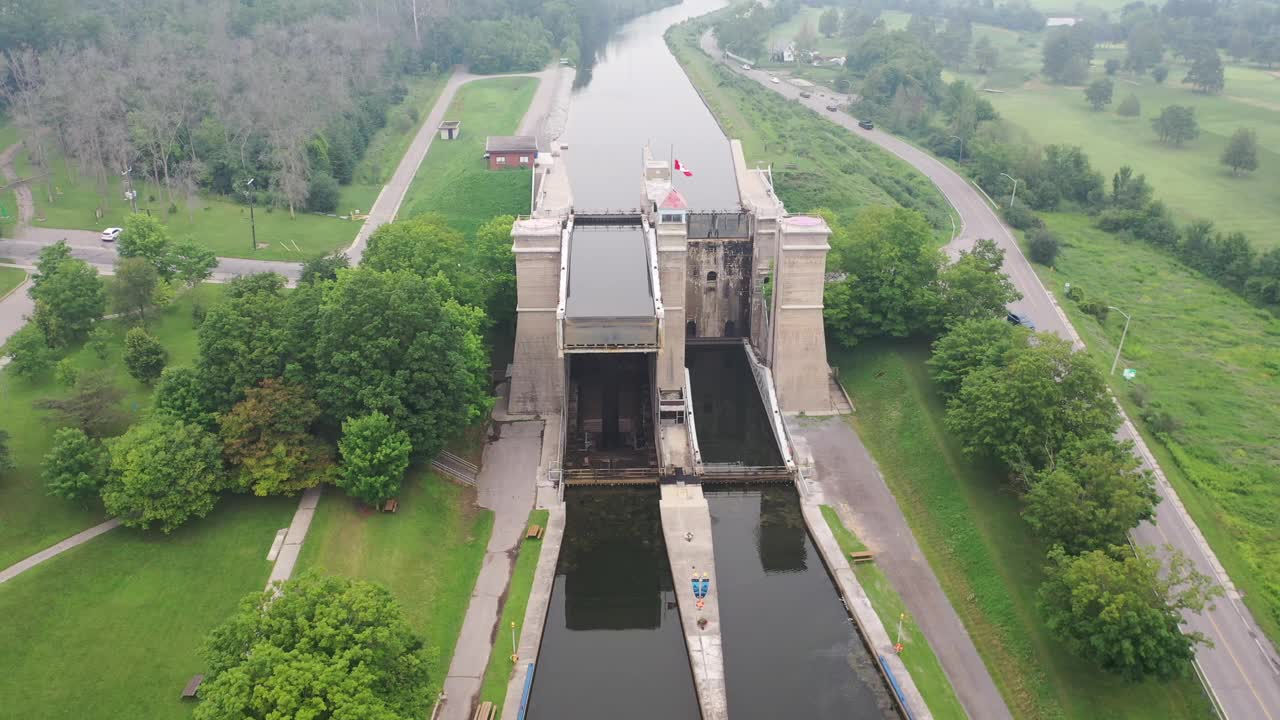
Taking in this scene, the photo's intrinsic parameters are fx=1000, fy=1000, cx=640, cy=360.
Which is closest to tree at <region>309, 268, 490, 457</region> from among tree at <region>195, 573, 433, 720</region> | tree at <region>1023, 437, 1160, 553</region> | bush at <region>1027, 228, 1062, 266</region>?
tree at <region>195, 573, 433, 720</region>

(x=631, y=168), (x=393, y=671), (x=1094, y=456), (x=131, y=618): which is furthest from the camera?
(x=631, y=168)

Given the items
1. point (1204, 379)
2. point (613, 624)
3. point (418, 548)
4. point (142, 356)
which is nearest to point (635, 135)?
point (1204, 379)

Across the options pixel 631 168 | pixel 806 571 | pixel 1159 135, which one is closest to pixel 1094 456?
pixel 806 571

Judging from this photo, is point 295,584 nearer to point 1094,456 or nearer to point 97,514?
point 97,514

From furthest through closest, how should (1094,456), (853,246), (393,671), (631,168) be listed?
1. (631,168)
2. (853,246)
3. (1094,456)
4. (393,671)

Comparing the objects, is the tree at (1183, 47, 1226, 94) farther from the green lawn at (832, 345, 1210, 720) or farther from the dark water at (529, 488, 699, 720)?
the dark water at (529, 488, 699, 720)

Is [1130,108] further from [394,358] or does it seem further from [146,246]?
[146,246]

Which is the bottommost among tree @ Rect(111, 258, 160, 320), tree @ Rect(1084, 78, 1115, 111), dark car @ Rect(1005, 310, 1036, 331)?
dark car @ Rect(1005, 310, 1036, 331)
